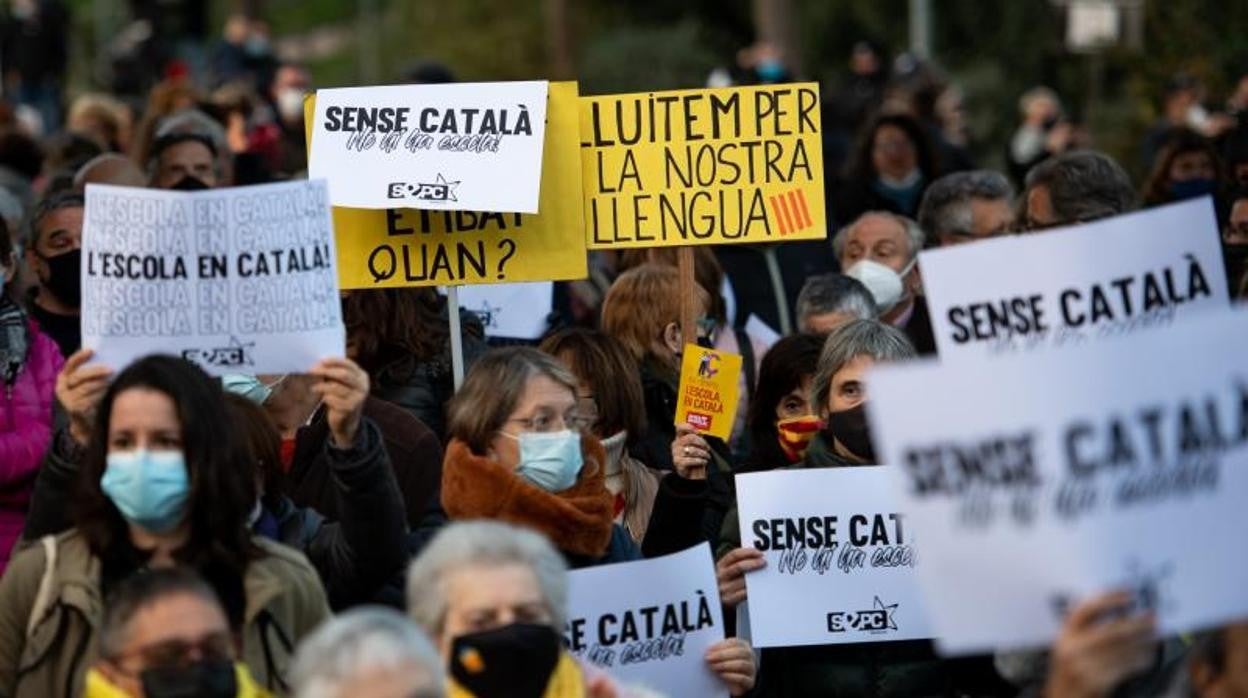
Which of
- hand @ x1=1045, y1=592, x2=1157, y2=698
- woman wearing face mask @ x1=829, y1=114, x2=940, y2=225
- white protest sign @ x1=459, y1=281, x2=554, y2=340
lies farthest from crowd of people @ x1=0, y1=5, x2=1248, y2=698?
woman wearing face mask @ x1=829, y1=114, x2=940, y2=225

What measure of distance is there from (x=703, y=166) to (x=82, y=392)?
3444 millimetres

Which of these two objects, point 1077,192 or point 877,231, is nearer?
point 1077,192

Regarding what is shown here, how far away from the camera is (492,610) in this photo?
19.6ft

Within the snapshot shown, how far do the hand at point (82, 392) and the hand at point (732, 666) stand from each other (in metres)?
1.81

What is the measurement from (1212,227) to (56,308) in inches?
174

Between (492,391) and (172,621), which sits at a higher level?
(492,391)

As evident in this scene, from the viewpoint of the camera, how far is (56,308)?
9719mm

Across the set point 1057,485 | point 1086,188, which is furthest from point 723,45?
point 1057,485

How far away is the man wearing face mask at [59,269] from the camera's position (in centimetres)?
967

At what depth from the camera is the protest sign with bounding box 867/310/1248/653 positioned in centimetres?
520

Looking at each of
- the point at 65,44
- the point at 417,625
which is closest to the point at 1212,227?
the point at 417,625

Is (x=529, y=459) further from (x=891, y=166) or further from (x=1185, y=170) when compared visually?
(x=891, y=166)

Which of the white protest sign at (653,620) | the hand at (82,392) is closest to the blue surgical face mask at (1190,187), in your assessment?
the white protest sign at (653,620)

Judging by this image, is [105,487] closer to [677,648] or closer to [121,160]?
[677,648]
